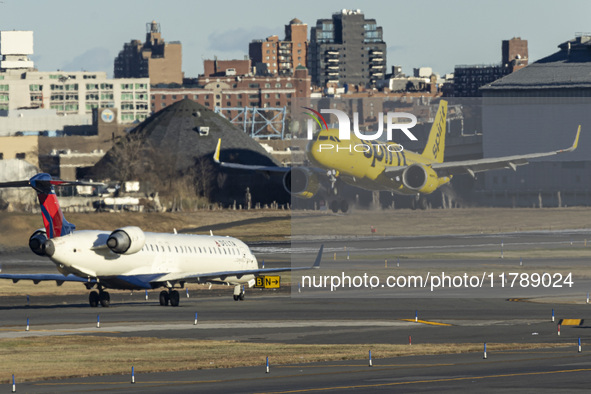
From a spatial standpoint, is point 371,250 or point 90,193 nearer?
point 371,250

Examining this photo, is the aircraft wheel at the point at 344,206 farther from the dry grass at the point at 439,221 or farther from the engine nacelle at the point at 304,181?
the engine nacelle at the point at 304,181

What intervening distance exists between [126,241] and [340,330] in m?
14.3

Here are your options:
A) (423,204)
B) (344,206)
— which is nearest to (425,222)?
(423,204)

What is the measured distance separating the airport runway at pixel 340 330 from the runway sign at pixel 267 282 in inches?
22.0

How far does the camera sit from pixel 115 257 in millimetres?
66500

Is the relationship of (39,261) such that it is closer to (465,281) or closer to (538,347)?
(465,281)

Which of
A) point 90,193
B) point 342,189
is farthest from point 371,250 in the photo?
point 90,193

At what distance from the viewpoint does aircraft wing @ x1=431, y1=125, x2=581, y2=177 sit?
342ft

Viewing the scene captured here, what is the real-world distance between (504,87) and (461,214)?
7467 cm

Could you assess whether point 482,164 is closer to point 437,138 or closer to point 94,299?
point 437,138

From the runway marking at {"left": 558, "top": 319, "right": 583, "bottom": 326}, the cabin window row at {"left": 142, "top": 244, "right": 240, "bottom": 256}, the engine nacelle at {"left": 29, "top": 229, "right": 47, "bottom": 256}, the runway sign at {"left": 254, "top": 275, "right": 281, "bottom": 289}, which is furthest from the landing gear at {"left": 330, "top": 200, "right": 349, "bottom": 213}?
the runway marking at {"left": 558, "top": 319, "right": 583, "bottom": 326}

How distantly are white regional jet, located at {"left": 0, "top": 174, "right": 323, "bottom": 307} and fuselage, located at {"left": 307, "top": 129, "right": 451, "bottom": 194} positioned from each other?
23827 mm

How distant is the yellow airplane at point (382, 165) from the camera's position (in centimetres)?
9675

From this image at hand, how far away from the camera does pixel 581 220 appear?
108250 mm
